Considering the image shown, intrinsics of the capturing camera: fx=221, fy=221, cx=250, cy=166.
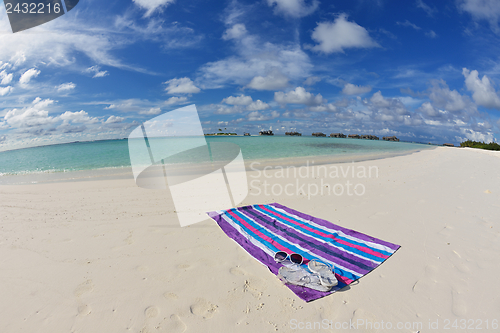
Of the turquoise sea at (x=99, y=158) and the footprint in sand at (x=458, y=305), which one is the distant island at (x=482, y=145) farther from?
the footprint in sand at (x=458, y=305)

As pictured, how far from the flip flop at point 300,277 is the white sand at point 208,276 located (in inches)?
5.0

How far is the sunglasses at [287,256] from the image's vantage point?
3.31m

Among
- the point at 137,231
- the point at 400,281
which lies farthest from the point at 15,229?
the point at 400,281

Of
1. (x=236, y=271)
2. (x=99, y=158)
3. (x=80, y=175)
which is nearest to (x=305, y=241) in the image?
(x=236, y=271)

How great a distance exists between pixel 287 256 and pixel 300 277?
0.47m

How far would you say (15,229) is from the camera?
4.56 meters

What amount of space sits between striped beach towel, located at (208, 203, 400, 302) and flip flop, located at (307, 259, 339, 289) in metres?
0.09

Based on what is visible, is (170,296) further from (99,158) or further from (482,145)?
(482,145)

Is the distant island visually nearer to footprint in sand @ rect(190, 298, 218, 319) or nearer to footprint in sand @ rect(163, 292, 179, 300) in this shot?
footprint in sand @ rect(190, 298, 218, 319)

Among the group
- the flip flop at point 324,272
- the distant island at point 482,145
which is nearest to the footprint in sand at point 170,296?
the flip flop at point 324,272

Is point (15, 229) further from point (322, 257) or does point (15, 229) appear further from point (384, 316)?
point (384, 316)

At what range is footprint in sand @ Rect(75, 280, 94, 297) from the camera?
275 centimetres

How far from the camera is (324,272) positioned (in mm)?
3055

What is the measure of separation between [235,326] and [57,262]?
9.87ft
